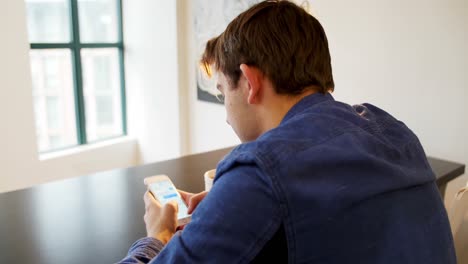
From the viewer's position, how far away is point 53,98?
3.47 metres

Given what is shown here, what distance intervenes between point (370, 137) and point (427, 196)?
0.50ft

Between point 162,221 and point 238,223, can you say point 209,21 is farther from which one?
point 238,223

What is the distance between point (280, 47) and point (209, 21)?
2.38 metres

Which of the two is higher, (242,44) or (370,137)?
(242,44)

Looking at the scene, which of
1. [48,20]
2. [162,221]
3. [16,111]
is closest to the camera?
[162,221]

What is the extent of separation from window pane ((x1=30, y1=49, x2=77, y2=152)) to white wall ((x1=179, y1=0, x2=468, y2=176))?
85.1 inches

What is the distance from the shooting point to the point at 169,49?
336 centimetres

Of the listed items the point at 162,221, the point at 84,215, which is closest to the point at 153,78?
the point at 84,215

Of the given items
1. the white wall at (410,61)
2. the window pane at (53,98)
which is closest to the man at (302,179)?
the white wall at (410,61)

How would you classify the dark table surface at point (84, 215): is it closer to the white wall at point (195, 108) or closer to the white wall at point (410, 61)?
the white wall at point (410, 61)

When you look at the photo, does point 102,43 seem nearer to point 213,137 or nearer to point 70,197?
point 213,137

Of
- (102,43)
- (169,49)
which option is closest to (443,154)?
(169,49)

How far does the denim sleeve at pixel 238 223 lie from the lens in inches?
22.8

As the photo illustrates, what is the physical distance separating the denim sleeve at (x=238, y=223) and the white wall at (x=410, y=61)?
1.67 metres
